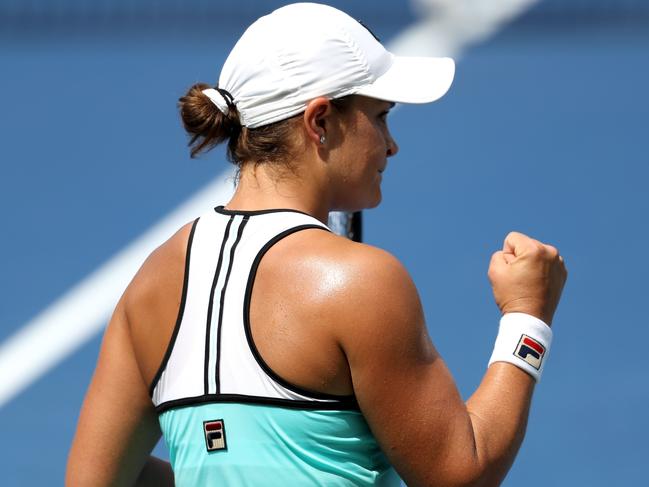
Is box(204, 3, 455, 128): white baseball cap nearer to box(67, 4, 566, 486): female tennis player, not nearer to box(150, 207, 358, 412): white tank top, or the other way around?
box(67, 4, 566, 486): female tennis player

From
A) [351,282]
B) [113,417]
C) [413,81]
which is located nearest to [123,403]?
[113,417]

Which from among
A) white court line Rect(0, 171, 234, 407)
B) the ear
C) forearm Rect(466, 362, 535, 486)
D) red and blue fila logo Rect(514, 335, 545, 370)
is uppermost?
the ear

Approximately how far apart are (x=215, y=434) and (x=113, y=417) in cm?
33

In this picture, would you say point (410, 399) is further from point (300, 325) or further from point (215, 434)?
point (215, 434)

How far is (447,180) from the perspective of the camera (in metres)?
7.50

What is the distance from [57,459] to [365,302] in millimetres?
3761

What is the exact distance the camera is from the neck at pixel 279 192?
2.48 meters

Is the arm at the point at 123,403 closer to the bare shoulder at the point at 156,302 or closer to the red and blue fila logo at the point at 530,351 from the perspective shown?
the bare shoulder at the point at 156,302

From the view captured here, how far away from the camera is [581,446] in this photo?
18.4ft

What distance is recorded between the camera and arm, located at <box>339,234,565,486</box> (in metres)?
2.23

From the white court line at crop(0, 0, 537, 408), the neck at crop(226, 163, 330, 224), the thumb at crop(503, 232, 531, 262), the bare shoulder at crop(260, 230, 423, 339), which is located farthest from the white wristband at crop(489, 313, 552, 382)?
the white court line at crop(0, 0, 537, 408)

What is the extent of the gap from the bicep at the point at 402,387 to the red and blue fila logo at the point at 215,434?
269mm

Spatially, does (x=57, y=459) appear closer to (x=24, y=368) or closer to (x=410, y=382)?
(x=24, y=368)

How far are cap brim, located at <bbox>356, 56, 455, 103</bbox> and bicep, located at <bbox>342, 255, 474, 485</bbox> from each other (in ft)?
1.39
